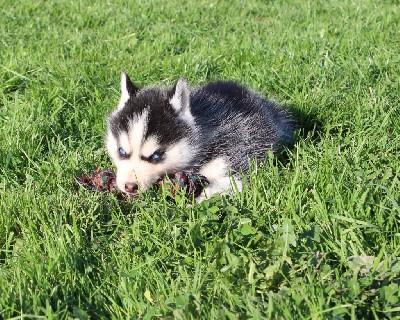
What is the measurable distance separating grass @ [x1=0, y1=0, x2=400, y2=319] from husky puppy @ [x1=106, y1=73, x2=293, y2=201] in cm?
21

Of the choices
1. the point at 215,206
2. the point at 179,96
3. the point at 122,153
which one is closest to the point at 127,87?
the point at 179,96

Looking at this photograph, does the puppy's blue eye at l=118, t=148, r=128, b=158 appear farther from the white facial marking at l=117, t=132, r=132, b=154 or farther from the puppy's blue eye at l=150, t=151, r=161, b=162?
the puppy's blue eye at l=150, t=151, r=161, b=162

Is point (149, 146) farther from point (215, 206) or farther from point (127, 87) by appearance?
point (215, 206)

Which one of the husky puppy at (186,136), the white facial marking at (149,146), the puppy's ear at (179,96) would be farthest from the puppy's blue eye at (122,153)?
the puppy's ear at (179,96)

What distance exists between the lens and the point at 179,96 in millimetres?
4297

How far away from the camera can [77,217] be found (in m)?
3.79

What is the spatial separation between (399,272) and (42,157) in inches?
120

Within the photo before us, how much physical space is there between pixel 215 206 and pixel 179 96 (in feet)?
3.46

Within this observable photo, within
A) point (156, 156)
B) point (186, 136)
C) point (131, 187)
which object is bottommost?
point (131, 187)

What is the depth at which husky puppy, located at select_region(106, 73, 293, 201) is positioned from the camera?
4.14 meters

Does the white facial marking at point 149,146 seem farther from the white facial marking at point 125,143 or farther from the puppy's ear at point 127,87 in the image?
the puppy's ear at point 127,87

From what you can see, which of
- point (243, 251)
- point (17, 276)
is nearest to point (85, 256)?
point (17, 276)

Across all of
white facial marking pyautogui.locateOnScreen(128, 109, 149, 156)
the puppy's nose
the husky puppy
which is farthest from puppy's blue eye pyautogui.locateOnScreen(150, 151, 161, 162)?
the puppy's nose

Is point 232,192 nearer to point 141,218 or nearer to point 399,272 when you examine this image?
point 141,218
